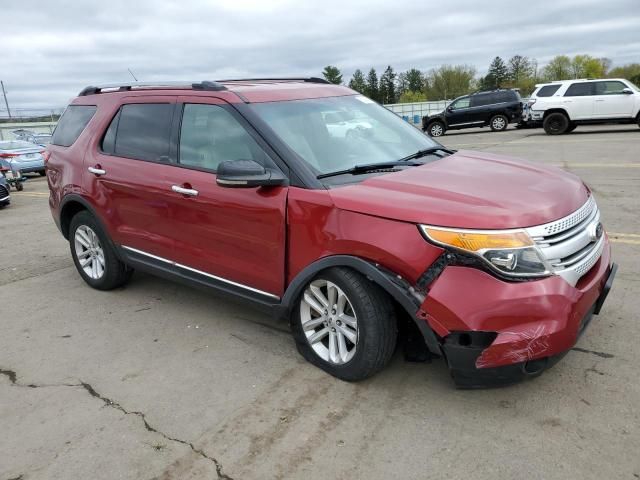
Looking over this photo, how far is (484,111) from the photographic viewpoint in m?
24.1

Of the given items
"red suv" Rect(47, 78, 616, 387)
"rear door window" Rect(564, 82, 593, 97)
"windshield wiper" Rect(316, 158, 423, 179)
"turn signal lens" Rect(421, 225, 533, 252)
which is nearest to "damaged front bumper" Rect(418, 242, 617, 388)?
"red suv" Rect(47, 78, 616, 387)

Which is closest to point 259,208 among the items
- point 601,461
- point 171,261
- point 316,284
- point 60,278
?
point 316,284

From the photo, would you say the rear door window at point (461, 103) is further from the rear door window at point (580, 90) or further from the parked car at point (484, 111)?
the rear door window at point (580, 90)

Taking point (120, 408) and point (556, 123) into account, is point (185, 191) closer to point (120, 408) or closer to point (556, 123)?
point (120, 408)

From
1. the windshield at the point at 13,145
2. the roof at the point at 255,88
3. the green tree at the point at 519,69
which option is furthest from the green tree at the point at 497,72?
the roof at the point at 255,88

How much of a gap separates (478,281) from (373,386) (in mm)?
994

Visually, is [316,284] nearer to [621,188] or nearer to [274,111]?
[274,111]

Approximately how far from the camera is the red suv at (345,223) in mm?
2695

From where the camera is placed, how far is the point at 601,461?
8.16 feet

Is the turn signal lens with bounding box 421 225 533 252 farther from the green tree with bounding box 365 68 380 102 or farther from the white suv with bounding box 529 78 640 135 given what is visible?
the green tree with bounding box 365 68 380 102

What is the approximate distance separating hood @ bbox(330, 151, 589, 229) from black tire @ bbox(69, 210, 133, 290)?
2709mm

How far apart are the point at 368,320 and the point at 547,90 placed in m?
19.4

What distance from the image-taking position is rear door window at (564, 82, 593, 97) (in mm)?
18656

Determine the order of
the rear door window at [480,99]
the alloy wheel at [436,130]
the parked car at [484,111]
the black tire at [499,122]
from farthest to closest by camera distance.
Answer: the alloy wheel at [436,130]
the rear door window at [480,99]
the black tire at [499,122]
the parked car at [484,111]
